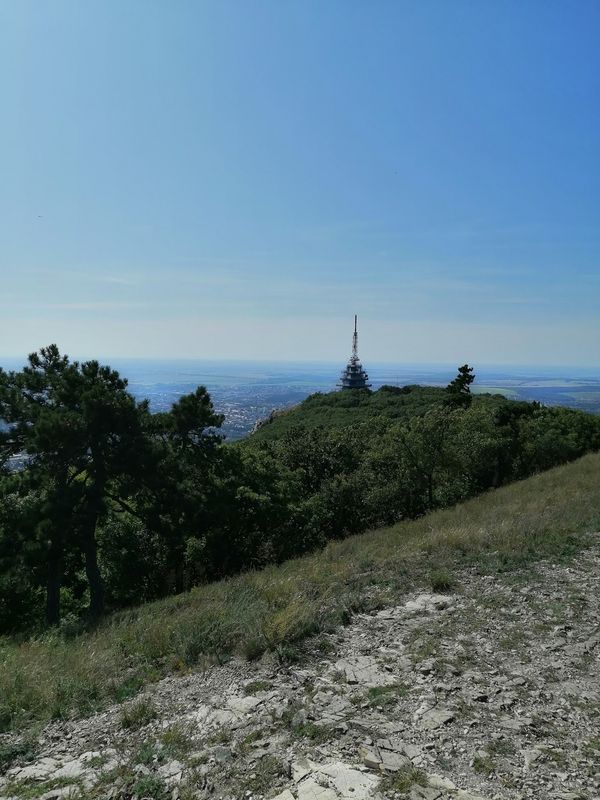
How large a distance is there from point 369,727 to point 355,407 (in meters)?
71.8

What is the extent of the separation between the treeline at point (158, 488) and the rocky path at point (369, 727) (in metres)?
9.68

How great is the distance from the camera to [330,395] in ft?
290

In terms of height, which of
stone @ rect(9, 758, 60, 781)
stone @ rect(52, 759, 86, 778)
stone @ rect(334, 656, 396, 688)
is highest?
stone @ rect(334, 656, 396, 688)

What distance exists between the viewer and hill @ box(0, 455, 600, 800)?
3693 mm

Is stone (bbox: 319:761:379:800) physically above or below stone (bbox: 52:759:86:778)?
above

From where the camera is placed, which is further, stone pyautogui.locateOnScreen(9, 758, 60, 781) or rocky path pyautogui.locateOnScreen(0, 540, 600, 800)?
stone pyautogui.locateOnScreen(9, 758, 60, 781)

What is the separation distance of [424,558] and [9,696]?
21.5 ft

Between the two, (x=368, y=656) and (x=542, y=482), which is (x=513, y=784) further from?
(x=542, y=482)

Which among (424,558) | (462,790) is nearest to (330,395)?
(424,558)

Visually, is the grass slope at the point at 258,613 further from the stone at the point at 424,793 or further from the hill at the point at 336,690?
the stone at the point at 424,793

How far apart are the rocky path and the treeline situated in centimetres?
968

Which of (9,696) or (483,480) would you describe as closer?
(9,696)

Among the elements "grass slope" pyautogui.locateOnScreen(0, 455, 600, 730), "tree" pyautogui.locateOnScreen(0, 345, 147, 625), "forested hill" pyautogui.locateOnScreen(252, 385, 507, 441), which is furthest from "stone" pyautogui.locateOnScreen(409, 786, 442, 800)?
"forested hill" pyautogui.locateOnScreen(252, 385, 507, 441)

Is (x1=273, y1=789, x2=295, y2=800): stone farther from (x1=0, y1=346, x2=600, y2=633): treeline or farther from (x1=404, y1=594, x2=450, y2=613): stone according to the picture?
(x1=0, y1=346, x2=600, y2=633): treeline
